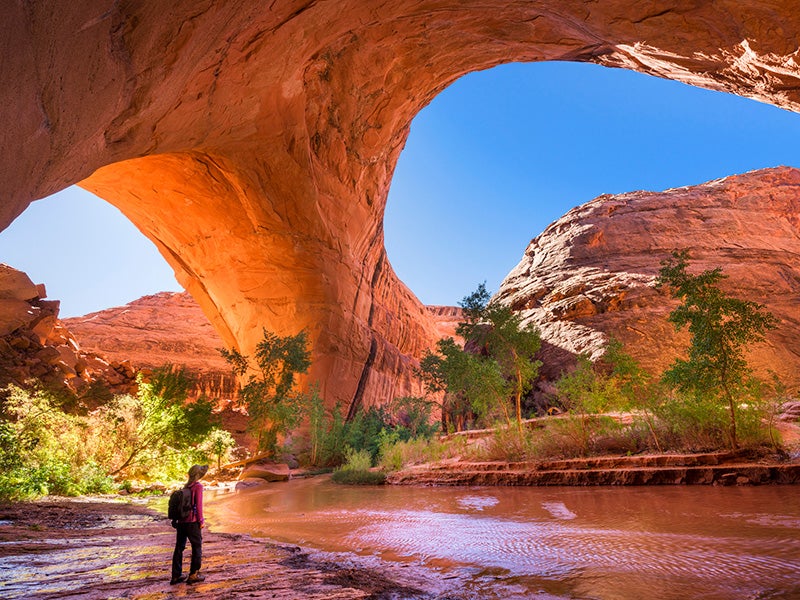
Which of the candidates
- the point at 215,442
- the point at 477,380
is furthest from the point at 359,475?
the point at 215,442

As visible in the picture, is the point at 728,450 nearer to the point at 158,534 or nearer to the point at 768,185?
the point at 158,534

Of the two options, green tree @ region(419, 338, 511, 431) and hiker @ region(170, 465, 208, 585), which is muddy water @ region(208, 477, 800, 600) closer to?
hiker @ region(170, 465, 208, 585)

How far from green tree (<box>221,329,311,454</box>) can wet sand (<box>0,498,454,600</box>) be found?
11328 millimetres

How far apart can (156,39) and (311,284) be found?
47.2 feet

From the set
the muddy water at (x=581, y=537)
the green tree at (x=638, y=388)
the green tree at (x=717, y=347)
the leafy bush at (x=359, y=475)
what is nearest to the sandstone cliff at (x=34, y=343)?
the leafy bush at (x=359, y=475)

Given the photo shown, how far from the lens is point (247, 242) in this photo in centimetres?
1791

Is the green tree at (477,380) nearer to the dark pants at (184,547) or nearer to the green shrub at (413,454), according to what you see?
the green shrub at (413,454)

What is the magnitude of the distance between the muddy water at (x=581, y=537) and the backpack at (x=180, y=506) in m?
1.44

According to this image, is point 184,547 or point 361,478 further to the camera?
point 361,478

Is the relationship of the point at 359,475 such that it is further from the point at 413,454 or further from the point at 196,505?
the point at 196,505

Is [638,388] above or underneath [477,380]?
underneath

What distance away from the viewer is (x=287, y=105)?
14.6 meters

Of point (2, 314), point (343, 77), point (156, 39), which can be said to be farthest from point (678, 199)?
point (2, 314)

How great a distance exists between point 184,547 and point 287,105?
1430 centimetres
